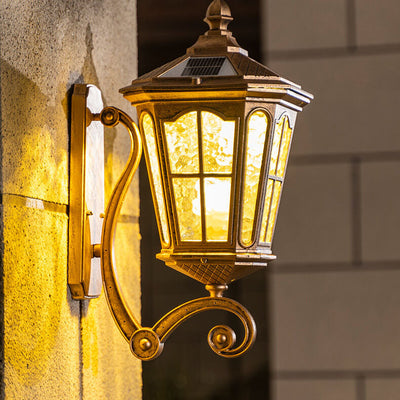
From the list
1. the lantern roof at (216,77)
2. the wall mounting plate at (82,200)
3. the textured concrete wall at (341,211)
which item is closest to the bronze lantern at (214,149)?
the lantern roof at (216,77)

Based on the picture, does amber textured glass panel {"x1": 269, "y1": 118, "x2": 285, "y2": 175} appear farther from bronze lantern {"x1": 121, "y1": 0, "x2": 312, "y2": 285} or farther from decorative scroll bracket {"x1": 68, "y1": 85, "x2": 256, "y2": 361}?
decorative scroll bracket {"x1": 68, "y1": 85, "x2": 256, "y2": 361}

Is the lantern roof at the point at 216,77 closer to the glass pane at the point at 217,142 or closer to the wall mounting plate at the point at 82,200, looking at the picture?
the glass pane at the point at 217,142

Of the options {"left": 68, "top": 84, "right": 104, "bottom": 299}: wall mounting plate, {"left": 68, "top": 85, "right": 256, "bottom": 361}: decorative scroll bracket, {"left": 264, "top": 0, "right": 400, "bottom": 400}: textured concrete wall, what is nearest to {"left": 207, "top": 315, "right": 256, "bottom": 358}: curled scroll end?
{"left": 68, "top": 85, "right": 256, "bottom": 361}: decorative scroll bracket

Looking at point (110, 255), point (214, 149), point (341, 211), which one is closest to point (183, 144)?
point (214, 149)

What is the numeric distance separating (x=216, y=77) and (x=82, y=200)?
38 cm

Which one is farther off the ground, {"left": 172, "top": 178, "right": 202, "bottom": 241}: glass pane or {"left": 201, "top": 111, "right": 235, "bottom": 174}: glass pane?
{"left": 201, "top": 111, "right": 235, "bottom": 174}: glass pane

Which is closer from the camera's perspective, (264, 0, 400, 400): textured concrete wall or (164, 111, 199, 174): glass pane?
(164, 111, 199, 174): glass pane

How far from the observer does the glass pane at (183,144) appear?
4.25 feet

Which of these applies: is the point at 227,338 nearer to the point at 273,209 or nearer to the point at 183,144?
the point at 273,209

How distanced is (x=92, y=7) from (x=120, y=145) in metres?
0.33

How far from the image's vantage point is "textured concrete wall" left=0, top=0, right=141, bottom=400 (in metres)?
1.17

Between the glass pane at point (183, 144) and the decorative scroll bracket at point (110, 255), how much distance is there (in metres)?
0.14

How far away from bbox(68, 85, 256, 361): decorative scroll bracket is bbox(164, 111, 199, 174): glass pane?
135mm

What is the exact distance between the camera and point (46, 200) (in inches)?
52.5
